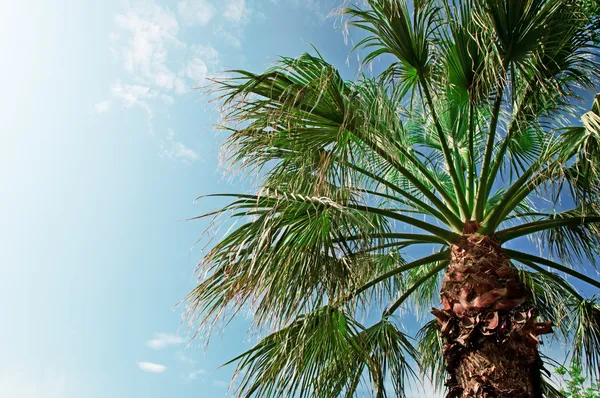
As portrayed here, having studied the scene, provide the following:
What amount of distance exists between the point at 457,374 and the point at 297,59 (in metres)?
2.78

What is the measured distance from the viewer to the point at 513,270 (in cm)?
374

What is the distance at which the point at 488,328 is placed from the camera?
3.51 m

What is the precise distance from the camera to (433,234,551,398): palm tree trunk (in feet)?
11.2

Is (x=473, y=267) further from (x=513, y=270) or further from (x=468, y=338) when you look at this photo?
(x=468, y=338)

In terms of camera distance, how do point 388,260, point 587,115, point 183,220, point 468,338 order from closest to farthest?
point 587,115 → point 468,338 → point 183,220 → point 388,260

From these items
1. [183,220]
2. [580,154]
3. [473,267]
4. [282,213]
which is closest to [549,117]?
[580,154]

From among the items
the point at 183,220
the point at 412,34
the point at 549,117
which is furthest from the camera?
the point at 549,117

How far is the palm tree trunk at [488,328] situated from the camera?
3.41 m

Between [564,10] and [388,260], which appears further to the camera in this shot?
[388,260]

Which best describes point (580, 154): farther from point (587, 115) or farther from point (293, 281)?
point (293, 281)

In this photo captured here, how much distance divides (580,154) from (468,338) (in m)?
1.62

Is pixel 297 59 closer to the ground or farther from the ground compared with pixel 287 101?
farther from the ground

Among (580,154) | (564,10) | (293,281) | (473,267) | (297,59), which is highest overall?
(564,10)

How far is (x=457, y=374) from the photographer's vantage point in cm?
366
